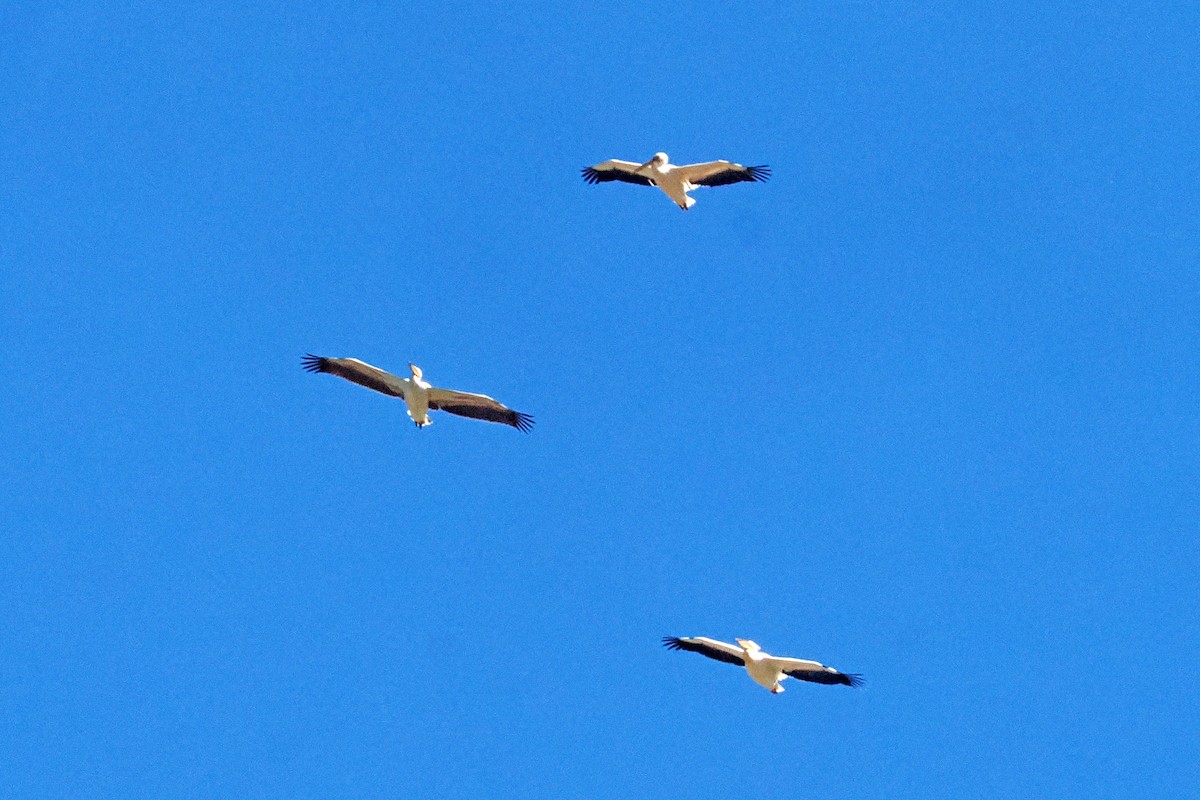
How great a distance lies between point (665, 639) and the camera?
28250 millimetres

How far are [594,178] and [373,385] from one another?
676 centimetres

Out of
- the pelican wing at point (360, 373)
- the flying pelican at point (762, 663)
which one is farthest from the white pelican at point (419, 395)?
the flying pelican at point (762, 663)

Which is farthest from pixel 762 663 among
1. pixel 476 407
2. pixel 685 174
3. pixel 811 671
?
pixel 685 174

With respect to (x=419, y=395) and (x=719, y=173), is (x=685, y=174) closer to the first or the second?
(x=719, y=173)

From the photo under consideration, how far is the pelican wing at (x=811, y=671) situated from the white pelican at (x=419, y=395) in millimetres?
6415

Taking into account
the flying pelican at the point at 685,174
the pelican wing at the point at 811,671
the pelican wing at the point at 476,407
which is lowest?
the pelican wing at the point at 811,671

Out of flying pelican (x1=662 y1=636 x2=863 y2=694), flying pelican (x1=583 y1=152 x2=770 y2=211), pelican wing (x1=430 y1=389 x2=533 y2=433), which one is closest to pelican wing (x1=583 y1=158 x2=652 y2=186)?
flying pelican (x1=583 y1=152 x2=770 y2=211)

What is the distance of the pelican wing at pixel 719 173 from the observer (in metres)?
29.8

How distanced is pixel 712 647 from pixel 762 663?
1.14 metres

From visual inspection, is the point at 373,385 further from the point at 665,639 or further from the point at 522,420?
the point at 665,639

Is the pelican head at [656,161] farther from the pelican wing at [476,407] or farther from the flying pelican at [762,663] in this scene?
the flying pelican at [762,663]

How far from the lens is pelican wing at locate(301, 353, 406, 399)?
89.8ft

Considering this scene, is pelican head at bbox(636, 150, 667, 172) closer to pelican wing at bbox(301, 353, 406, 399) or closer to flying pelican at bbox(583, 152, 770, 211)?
flying pelican at bbox(583, 152, 770, 211)

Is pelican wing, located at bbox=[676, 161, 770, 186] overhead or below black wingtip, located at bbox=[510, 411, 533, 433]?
overhead
